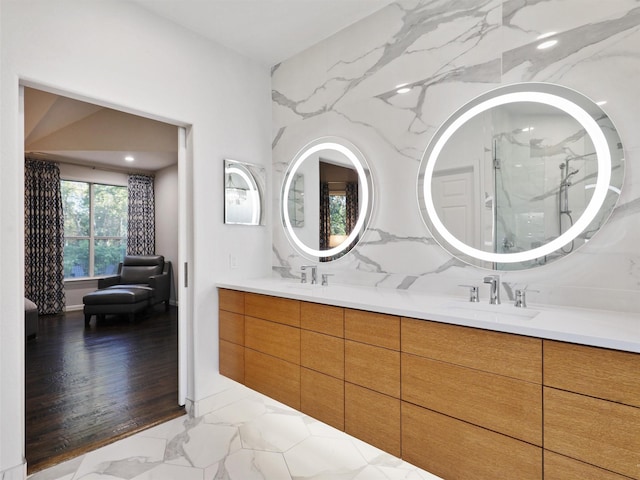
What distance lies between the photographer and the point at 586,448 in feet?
3.83

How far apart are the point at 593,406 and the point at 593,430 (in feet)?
0.25

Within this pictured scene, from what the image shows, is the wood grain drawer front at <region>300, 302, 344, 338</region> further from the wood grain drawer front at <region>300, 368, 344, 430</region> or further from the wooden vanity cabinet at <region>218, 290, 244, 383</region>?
the wooden vanity cabinet at <region>218, 290, 244, 383</region>

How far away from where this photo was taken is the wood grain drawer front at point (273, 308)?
213 centimetres

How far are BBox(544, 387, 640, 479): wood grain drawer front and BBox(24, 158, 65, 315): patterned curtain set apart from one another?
6659 mm

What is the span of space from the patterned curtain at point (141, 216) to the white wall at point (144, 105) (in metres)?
4.53

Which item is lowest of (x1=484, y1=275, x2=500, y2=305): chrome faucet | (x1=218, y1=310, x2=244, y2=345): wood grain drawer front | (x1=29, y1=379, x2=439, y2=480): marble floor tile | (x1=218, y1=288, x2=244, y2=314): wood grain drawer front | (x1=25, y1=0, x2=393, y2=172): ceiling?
(x1=29, y1=379, x2=439, y2=480): marble floor tile

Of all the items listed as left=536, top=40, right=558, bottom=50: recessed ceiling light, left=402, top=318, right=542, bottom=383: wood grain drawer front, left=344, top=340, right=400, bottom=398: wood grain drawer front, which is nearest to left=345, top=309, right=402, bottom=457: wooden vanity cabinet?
left=344, top=340, right=400, bottom=398: wood grain drawer front

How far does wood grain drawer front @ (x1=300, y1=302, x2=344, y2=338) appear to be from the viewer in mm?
1893

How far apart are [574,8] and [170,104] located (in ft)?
7.68

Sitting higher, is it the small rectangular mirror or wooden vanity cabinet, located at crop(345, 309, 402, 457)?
the small rectangular mirror

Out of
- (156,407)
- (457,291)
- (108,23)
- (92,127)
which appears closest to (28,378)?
(156,407)

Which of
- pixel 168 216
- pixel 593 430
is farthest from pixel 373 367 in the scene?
pixel 168 216

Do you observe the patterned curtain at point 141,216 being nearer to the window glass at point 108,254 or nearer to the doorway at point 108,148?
the doorway at point 108,148

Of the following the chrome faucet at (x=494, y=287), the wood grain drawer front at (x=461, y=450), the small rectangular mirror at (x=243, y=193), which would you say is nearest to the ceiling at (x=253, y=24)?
the small rectangular mirror at (x=243, y=193)
